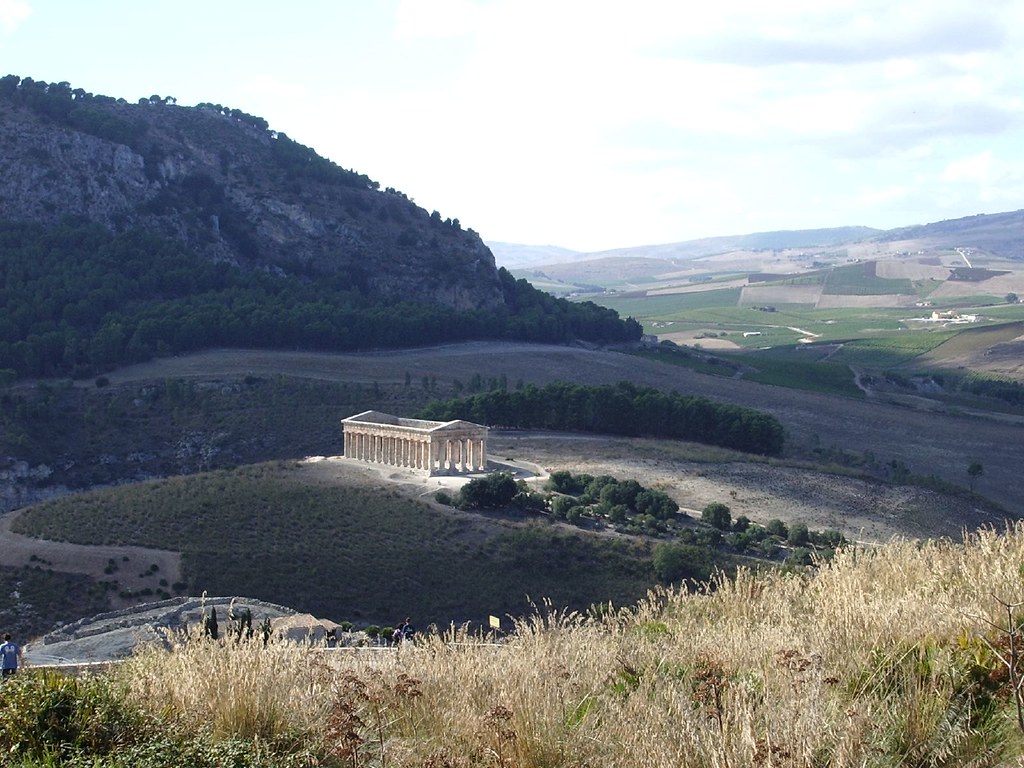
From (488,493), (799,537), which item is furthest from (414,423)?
(799,537)

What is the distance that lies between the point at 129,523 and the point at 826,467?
1428 inches

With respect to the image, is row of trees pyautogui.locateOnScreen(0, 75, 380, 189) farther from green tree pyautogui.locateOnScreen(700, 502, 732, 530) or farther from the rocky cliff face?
green tree pyautogui.locateOnScreen(700, 502, 732, 530)

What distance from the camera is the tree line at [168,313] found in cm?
9444

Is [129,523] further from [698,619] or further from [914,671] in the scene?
[914,671]

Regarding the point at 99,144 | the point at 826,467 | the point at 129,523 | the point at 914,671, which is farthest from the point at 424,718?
the point at 99,144

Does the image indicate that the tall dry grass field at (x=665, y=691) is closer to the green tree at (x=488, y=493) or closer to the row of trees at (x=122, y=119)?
the green tree at (x=488, y=493)

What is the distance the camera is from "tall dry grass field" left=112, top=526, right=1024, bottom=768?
11.4 m

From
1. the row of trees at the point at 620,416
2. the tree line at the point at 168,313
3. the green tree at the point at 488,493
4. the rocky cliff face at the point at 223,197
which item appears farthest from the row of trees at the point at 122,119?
the green tree at the point at 488,493

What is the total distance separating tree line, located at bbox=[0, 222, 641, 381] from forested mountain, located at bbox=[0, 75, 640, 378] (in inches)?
5.9

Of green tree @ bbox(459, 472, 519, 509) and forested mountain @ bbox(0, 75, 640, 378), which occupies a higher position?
forested mountain @ bbox(0, 75, 640, 378)

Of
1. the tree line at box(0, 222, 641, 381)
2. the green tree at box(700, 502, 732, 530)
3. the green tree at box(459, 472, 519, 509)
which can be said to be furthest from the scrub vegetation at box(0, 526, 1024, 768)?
the tree line at box(0, 222, 641, 381)

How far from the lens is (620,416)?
80875 mm

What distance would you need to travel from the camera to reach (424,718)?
506 inches

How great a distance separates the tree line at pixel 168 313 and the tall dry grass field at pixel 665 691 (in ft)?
261
